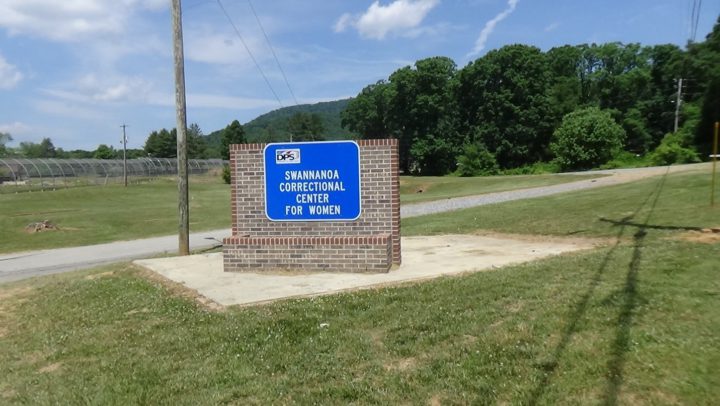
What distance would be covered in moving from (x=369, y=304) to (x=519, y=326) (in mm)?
1841

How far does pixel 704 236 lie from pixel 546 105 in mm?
66647

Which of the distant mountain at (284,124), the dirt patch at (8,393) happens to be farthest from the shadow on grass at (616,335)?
the distant mountain at (284,124)

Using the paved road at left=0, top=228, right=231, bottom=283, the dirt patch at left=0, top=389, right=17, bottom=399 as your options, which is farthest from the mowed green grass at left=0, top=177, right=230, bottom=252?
the dirt patch at left=0, top=389, right=17, bottom=399

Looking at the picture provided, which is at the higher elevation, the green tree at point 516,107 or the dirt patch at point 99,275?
the green tree at point 516,107

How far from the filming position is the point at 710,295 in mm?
5430

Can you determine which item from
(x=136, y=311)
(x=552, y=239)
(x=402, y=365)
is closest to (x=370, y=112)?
(x=552, y=239)

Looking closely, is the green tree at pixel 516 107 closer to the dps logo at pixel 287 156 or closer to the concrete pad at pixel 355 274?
the concrete pad at pixel 355 274

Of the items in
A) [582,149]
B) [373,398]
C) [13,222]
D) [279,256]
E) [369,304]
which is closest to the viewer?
[373,398]

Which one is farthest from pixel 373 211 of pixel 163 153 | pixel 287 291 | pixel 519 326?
pixel 163 153

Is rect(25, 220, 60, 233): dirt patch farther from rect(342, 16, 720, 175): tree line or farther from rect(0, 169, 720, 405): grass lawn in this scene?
rect(342, 16, 720, 175): tree line

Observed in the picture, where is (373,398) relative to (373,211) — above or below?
below

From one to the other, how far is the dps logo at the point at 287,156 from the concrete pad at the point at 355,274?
188 cm

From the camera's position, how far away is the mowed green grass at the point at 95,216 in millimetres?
22672

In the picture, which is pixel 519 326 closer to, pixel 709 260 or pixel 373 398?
pixel 373 398
